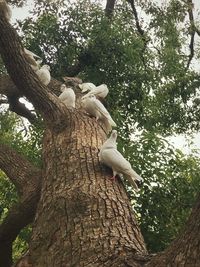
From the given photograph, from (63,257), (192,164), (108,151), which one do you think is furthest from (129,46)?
(63,257)

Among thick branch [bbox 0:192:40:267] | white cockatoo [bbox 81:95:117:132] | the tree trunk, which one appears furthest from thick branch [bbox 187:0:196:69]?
the tree trunk

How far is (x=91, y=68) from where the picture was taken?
9094mm

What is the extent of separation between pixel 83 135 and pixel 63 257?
213 cm

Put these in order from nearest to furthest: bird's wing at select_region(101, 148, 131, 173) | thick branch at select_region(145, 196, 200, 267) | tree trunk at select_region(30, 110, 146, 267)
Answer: thick branch at select_region(145, 196, 200, 267) < tree trunk at select_region(30, 110, 146, 267) < bird's wing at select_region(101, 148, 131, 173)

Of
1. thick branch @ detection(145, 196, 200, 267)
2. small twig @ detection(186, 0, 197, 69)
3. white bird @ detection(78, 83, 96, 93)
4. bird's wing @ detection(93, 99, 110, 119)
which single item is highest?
small twig @ detection(186, 0, 197, 69)

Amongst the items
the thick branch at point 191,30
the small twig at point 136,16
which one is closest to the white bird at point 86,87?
the small twig at point 136,16

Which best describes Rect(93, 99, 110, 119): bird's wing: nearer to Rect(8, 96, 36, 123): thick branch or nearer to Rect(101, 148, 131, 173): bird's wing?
Rect(101, 148, 131, 173): bird's wing

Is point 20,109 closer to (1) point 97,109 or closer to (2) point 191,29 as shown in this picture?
(1) point 97,109

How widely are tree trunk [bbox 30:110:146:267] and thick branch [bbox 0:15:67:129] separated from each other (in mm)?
781

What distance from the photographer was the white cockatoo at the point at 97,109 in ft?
18.2

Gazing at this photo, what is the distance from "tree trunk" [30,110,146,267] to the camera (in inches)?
106

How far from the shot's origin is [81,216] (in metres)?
3.08

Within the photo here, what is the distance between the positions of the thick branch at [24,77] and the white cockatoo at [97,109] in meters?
0.44

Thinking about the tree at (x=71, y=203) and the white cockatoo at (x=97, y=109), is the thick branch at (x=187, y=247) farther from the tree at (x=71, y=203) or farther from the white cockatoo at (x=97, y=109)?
the white cockatoo at (x=97, y=109)
